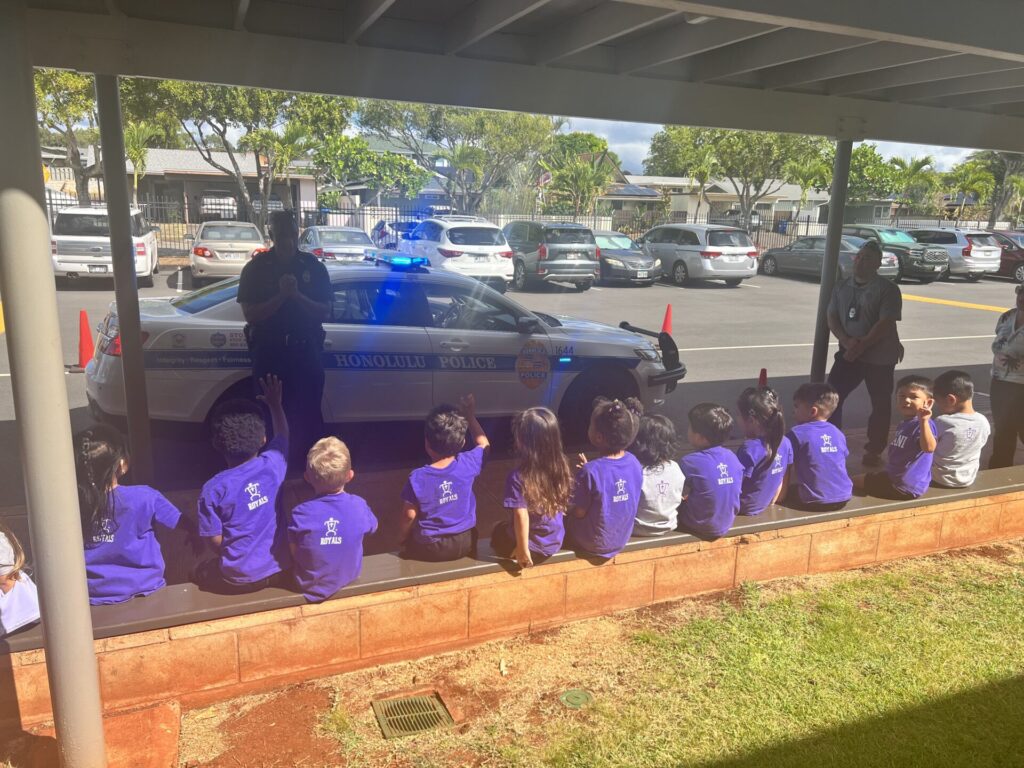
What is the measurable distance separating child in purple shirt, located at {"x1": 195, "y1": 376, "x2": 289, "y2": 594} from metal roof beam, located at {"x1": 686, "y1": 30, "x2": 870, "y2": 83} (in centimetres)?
380

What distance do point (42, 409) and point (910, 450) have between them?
4.06m

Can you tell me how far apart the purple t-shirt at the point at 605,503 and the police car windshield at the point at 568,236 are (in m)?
12.2

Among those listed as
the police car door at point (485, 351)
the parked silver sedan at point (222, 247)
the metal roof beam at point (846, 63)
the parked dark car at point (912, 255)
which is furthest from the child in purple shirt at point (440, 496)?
the parked dark car at point (912, 255)

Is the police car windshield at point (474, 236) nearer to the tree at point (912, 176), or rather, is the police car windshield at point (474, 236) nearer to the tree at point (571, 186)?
the tree at point (571, 186)

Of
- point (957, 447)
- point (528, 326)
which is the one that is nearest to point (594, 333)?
point (528, 326)

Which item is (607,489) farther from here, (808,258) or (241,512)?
(808,258)

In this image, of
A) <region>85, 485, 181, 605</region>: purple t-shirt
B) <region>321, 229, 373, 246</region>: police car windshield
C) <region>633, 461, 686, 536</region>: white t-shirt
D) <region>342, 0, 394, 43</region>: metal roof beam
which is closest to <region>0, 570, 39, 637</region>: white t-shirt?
<region>85, 485, 181, 605</region>: purple t-shirt

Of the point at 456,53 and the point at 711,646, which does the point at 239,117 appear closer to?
the point at 456,53

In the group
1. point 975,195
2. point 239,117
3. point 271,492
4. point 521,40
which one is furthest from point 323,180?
point 975,195

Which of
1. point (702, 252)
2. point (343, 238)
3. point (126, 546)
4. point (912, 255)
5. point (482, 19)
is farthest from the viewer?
point (912, 255)

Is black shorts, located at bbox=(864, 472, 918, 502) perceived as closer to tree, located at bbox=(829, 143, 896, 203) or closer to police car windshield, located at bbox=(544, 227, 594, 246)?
police car windshield, located at bbox=(544, 227, 594, 246)

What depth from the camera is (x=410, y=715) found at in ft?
9.66

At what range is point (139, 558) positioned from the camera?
290 cm

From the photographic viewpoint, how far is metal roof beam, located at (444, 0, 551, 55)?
151 inches
